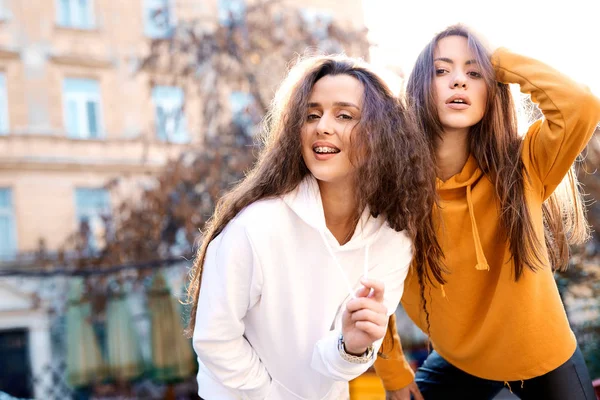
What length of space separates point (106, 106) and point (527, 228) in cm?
1400

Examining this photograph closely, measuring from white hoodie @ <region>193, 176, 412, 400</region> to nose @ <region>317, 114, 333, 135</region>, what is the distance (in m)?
0.17

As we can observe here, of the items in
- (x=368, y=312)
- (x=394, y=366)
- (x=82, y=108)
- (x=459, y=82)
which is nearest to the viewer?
(x=368, y=312)

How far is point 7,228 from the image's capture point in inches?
540

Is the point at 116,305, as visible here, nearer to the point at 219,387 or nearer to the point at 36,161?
the point at 219,387

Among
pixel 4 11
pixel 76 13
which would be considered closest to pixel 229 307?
pixel 4 11

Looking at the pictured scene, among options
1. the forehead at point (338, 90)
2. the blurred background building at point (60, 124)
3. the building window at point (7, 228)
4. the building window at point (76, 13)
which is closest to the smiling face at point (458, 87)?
the forehead at point (338, 90)

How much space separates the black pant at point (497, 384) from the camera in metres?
2.20

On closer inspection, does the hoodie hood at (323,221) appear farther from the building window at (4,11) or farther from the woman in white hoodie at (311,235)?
the building window at (4,11)

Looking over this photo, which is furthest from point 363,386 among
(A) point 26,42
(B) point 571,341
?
(A) point 26,42

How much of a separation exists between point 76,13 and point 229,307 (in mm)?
14718

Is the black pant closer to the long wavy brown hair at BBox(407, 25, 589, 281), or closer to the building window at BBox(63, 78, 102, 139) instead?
the long wavy brown hair at BBox(407, 25, 589, 281)

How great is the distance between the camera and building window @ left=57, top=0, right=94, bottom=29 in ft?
48.6

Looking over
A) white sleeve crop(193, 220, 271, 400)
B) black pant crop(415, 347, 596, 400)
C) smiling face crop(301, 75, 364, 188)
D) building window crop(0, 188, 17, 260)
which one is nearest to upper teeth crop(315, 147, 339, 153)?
smiling face crop(301, 75, 364, 188)

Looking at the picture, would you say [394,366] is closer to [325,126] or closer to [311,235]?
[311,235]
